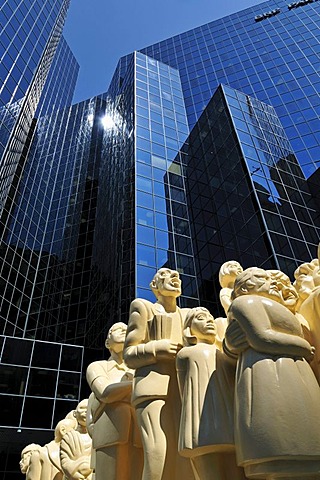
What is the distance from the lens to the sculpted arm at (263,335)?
2508 mm

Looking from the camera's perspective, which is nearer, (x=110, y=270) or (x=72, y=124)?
(x=110, y=270)

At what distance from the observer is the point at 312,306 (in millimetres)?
2900

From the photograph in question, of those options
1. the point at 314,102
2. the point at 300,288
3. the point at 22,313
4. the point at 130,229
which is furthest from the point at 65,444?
the point at 314,102

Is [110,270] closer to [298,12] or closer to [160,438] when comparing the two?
[160,438]

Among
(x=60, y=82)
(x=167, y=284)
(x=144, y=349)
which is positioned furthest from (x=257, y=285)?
(x=60, y=82)

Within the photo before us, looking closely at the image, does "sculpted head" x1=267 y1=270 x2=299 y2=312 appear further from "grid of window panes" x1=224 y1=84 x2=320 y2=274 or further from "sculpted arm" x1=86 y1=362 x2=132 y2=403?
"grid of window panes" x1=224 y1=84 x2=320 y2=274

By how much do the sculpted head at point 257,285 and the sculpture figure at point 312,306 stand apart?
245 mm

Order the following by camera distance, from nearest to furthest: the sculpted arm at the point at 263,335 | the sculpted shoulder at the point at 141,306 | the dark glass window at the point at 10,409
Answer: the sculpted arm at the point at 263,335, the sculpted shoulder at the point at 141,306, the dark glass window at the point at 10,409

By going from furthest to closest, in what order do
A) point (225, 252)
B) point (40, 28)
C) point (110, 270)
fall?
point (40, 28), point (110, 270), point (225, 252)

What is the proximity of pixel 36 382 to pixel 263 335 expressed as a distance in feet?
66.3

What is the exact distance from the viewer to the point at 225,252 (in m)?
23.1

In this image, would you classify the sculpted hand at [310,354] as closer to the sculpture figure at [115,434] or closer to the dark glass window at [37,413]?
the sculpture figure at [115,434]

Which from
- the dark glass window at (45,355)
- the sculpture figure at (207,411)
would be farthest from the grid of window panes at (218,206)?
the sculpture figure at (207,411)

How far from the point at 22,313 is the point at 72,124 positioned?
94.3 ft
